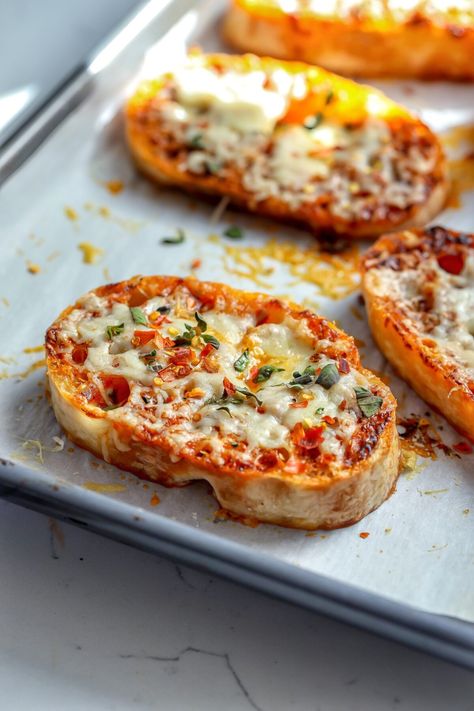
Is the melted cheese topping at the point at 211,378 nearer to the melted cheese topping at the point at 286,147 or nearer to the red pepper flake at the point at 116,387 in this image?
the red pepper flake at the point at 116,387

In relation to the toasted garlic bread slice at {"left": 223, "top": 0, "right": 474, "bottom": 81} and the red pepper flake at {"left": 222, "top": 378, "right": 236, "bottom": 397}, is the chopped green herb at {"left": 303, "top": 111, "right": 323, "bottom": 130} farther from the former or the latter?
the red pepper flake at {"left": 222, "top": 378, "right": 236, "bottom": 397}

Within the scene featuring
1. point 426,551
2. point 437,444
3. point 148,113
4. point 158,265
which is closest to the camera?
point 426,551

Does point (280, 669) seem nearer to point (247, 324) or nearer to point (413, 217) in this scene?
point (247, 324)

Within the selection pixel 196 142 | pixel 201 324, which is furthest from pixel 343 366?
pixel 196 142

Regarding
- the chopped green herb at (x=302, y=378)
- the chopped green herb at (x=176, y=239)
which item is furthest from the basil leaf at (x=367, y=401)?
the chopped green herb at (x=176, y=239)

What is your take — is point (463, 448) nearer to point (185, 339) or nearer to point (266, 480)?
point (266, 480)

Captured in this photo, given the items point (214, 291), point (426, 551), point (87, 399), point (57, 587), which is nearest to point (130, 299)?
point (214, 291)
